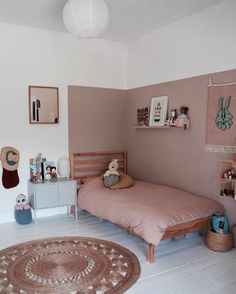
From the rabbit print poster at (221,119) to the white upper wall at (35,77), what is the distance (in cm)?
197

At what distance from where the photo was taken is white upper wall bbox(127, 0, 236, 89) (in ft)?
10.7

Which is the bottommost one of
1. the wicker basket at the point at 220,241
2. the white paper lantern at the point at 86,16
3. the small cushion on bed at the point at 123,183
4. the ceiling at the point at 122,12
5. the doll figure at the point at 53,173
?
the wicker basket at the point at 220,241

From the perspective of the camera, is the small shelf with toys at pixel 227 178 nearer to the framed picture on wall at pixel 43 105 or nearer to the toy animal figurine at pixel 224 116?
the toy animal figurine at pixel 224 116

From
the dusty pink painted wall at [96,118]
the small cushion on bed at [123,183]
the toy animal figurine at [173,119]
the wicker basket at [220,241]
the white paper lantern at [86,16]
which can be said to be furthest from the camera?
the dusty pink painted wall at [96,118]

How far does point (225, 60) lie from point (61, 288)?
2840mm

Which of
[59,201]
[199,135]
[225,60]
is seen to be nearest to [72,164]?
[59,201]

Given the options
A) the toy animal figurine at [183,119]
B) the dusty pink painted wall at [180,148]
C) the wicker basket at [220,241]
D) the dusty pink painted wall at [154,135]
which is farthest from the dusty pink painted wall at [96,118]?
the wicker basket at [220,241]

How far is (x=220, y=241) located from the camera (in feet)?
10.1

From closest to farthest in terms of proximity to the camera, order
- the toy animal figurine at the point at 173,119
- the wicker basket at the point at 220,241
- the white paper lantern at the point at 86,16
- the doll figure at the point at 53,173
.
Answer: the white paper lantern at the point at 86,16 < the wicker basket at the point at 220,241 < the toy animal figurine at the point at 173,119 < the doll figure at the point at 53,173

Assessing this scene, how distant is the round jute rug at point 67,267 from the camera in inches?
93.0

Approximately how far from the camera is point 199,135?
3.62 m

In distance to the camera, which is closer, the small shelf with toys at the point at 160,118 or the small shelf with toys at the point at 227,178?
the small shelf with toys at the point at 227,178

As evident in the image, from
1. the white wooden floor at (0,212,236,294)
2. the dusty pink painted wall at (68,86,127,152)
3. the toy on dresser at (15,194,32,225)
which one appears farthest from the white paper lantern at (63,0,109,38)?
the toy on dresser at (15,194,32,225)

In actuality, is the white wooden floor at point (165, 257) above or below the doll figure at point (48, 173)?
below
